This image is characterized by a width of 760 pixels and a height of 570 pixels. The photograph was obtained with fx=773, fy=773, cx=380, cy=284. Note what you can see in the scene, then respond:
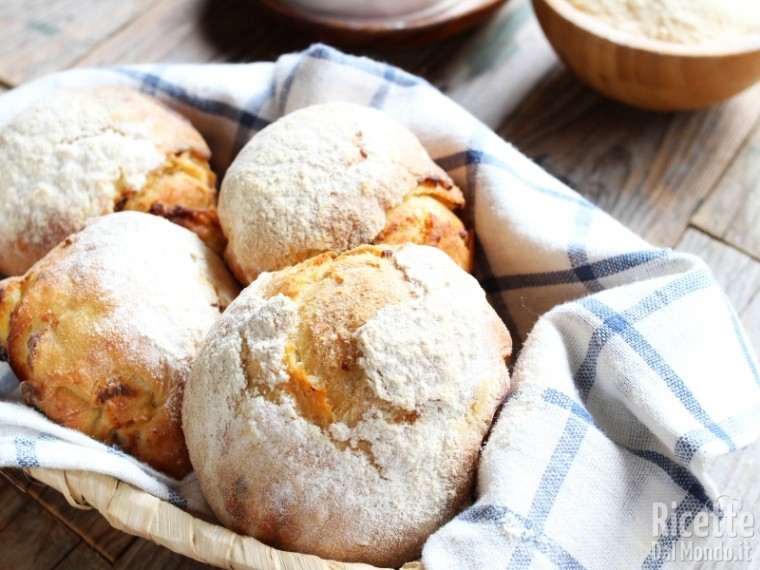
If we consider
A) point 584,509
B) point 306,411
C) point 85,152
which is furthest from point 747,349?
point 85,152

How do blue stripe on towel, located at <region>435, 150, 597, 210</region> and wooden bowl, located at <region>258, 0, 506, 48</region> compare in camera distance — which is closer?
A: blue stripe on towel, located at <region>435, 150, 597, 210</region>

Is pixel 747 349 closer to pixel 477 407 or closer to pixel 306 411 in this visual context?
pixel 477 407

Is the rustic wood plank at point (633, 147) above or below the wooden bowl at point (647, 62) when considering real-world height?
below

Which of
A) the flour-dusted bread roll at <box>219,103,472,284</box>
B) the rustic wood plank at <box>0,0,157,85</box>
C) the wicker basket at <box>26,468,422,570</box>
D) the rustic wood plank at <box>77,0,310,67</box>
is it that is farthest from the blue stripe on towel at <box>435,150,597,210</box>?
the rustic wood plank at <box>0,0,157,85</box>

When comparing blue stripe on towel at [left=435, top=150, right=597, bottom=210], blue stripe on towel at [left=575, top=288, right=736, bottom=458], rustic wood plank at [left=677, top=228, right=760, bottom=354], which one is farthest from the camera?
rustic wood plank at [left=677, top=228, right=760, bottom=354]

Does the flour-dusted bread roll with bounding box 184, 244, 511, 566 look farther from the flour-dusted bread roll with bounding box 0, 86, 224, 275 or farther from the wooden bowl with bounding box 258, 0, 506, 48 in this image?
the wooden bowl with bounding box 258, 0, 506, 48

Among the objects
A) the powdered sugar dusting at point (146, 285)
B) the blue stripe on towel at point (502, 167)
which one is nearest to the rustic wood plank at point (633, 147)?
the blue stripe on towel at point (502, 167)

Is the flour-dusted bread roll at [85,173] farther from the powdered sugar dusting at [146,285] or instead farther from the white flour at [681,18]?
the white flour at [681,18]
